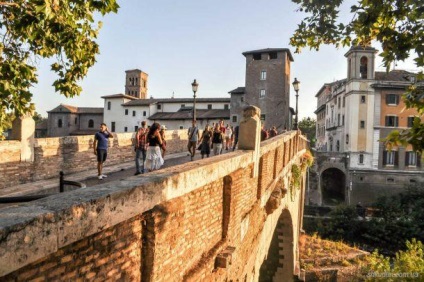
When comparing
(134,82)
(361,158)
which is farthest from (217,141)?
(134,82)

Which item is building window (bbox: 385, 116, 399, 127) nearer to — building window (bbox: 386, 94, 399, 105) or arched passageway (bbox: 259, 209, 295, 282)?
building window (bbox: 386, 94, 399, 105)

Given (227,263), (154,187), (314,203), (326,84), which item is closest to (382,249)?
(314,203)

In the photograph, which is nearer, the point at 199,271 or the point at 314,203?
the point at 199,271

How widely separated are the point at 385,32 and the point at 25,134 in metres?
8.91

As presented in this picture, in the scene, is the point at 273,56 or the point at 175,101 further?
the point at 175,101

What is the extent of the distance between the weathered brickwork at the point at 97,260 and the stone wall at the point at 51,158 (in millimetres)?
7117

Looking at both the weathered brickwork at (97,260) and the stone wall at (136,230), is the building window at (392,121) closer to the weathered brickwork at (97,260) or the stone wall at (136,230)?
the stone wall at (136,230)

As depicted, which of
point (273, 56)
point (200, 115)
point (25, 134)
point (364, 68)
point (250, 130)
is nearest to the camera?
point (250, 130)

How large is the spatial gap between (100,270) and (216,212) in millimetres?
2532

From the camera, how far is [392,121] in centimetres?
4181

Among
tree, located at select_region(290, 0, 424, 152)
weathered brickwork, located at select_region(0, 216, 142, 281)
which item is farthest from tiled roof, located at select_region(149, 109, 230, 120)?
weathered brickwork, located at select_region(0, 216, 142, 281)

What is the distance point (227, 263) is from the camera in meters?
4.68

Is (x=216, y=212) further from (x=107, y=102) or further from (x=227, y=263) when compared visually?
(x=107, y=102)

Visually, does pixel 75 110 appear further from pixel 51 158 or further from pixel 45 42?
pixel 45 42
